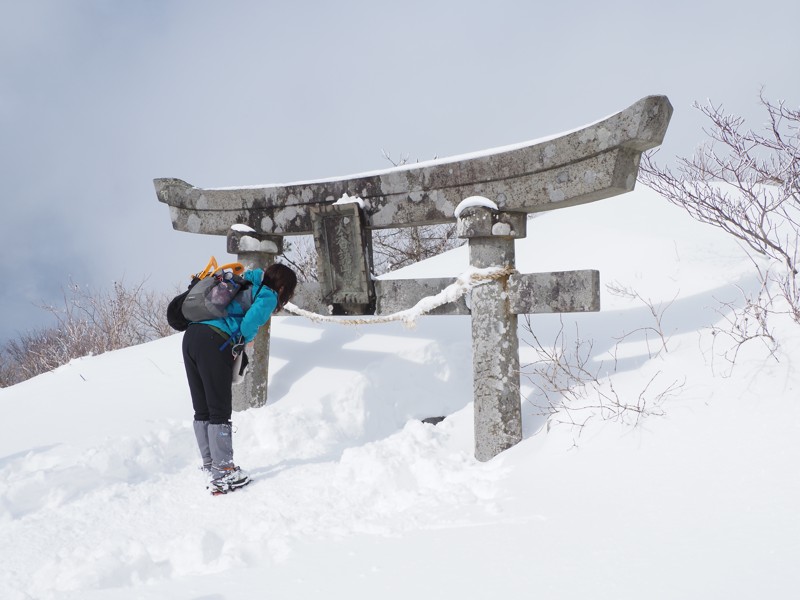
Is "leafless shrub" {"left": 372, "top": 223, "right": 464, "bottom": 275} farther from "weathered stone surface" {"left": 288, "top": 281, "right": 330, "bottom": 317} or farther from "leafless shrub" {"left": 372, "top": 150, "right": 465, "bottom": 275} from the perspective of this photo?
"weathered stone surface" {"left": 288, "top": 281, "right": 330, "bottom": 317}

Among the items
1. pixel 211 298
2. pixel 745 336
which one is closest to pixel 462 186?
pixel 211 298

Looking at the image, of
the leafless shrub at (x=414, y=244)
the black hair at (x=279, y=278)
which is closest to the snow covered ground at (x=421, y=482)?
the black hair at (x=279, y=278)

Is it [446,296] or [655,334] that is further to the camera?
[655,334]

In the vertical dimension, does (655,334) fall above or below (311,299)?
below

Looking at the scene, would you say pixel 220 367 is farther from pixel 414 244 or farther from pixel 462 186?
pixel 414 244

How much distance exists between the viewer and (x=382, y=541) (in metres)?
2.82

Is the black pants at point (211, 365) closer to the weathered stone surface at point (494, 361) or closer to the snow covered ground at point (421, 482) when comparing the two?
the snow covered ground at point (421, 482)

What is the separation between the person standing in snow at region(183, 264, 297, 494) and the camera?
153 inches

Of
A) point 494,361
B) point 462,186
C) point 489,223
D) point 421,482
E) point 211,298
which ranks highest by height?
point 462,186

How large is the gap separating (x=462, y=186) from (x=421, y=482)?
2.32 metres

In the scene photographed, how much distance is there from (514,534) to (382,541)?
65 centimetres

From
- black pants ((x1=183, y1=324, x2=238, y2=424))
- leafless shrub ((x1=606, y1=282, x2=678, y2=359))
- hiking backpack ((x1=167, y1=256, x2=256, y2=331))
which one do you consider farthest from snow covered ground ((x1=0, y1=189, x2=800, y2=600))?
hiking backpack ((x1=167, y1=256, x2=256, y2=331))

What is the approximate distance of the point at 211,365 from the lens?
3904 mm

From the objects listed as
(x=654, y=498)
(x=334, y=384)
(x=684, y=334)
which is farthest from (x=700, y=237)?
(x=654, y=498)
